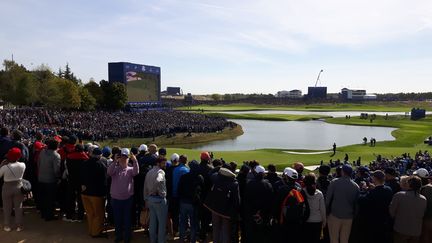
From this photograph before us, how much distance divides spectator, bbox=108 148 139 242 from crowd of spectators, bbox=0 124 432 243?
0.02m

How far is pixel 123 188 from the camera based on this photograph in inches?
356

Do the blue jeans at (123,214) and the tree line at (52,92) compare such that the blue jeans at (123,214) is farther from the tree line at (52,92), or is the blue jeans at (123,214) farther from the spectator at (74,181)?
the tree line at (52,92)

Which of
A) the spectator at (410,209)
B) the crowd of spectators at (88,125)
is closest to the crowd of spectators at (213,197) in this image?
the spectator at (410,209)

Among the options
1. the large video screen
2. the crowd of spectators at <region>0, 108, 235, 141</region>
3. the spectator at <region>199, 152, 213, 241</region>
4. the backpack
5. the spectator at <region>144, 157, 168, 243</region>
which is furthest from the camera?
the large video screen

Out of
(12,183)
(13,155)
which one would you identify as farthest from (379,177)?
(12,183)

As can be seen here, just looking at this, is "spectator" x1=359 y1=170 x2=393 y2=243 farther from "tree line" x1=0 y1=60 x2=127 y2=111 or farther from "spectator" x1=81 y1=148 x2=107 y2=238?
"tree line" x1=0 y1=60 x2=127 y2=111

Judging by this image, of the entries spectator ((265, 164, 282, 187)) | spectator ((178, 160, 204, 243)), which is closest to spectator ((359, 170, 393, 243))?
spectator ((265, 164, 282, 187))

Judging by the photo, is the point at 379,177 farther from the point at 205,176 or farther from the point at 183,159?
the point at 183,159

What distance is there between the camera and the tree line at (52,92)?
68.0 m

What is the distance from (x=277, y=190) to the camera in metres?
7.96

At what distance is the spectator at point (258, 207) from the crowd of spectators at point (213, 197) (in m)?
0.02

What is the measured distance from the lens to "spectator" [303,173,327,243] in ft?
25.3

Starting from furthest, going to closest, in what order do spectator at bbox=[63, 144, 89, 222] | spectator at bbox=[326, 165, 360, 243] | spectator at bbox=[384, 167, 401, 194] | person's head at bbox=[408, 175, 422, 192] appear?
spectator at bbox=[63, 144, 89, 222] → spectator at bbox=[384, 167, 401, 194] → spectator at bbox=[326, 165, 360, 243] → person's head at bbox=[408, 175, 422, 192]

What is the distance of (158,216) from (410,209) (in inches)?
205
